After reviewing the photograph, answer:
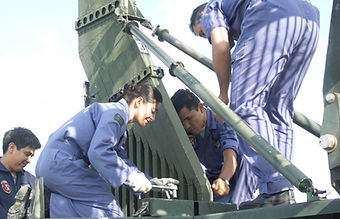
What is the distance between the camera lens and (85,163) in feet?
12.4

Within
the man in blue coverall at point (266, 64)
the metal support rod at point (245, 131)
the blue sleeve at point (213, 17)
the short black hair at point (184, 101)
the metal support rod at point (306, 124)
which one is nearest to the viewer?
the metal support rod at point (245, 131)

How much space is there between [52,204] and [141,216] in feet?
3.36

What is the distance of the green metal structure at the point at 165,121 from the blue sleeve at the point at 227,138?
0.92 ft

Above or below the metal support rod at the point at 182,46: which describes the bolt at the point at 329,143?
below

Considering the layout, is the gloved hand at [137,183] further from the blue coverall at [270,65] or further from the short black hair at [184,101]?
the short black hair at [184,101]

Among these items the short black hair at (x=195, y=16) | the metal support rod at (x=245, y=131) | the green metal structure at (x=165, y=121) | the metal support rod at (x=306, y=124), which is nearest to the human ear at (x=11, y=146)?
the green metal structure at (x=165, y=121)

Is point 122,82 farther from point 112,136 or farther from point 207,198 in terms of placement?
point 112,136

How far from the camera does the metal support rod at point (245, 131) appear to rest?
2613 mm

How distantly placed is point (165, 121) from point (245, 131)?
1.90m

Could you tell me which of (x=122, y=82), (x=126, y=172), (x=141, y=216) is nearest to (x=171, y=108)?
(x=122, y=82)

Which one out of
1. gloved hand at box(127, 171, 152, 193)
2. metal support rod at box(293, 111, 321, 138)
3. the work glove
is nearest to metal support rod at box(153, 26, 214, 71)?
metal support rod at box(293, 111, 321, 138)

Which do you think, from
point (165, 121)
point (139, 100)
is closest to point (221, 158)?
point (165, 121)

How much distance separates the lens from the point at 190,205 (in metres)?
2.95

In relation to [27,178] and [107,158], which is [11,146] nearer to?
[27,178]
